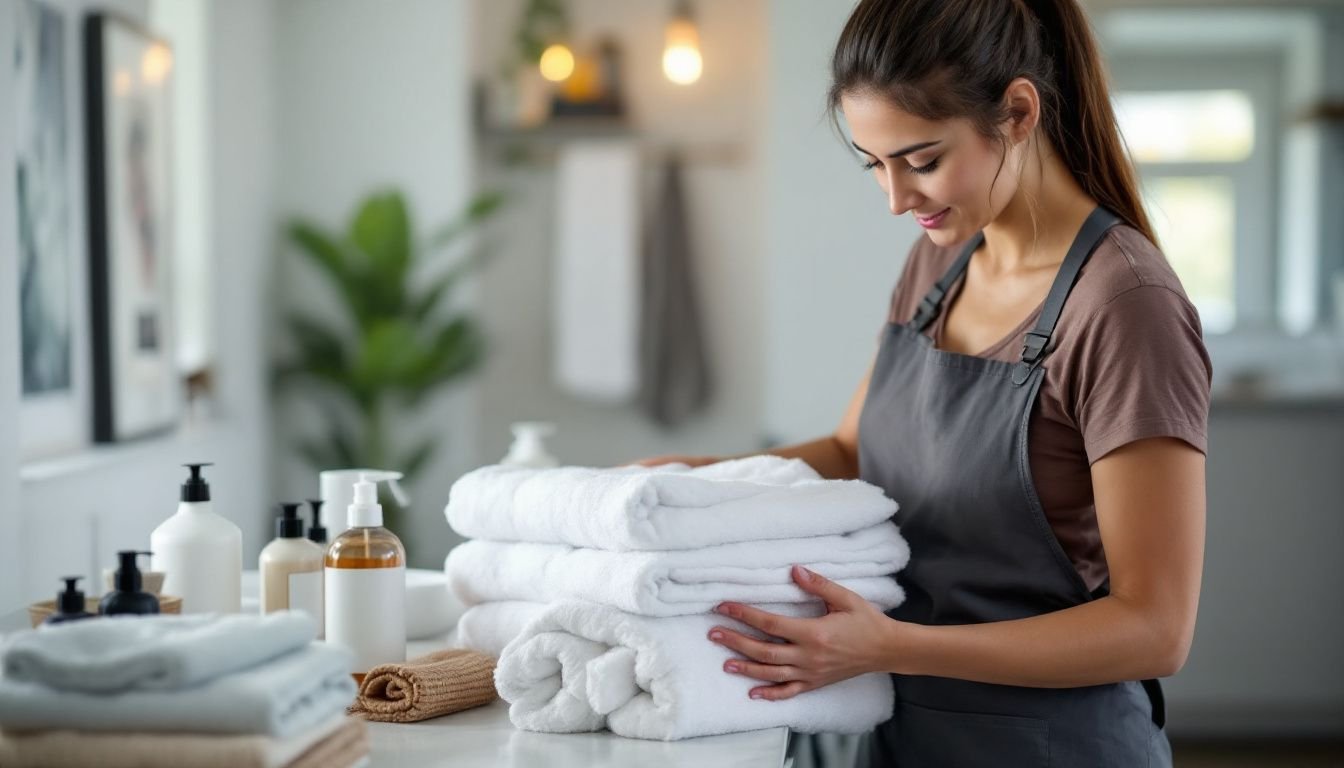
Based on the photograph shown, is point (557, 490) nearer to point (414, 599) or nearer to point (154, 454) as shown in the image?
point (414, 599)

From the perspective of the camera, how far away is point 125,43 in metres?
3.16

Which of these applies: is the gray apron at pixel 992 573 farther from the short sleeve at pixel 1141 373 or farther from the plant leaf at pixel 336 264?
the plant leaf at pixel 336 264

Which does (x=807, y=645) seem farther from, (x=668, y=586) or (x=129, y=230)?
(x=129, y=230)

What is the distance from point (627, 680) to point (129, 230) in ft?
8.16

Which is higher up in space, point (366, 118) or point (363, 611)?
point (366, 118)

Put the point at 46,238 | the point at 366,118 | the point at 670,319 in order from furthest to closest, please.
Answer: the point at 670,319, the point at 366,118, the point at 46,238

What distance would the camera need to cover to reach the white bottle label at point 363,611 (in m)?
1.26

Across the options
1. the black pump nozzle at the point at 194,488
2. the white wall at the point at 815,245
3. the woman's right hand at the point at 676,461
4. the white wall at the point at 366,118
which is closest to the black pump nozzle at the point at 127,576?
the black pump nozzle at the point at 194,488

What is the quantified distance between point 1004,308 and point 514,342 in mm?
4111

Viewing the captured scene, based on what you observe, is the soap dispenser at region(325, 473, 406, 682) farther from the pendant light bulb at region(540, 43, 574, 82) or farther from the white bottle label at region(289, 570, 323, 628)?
the pendant light bulb at region(540, 43, 574, 82)

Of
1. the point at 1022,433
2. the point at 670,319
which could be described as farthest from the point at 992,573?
the point at 670,319

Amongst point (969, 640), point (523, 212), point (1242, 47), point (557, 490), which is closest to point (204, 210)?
point (523, 212)

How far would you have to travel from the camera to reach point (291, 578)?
52.0 inches

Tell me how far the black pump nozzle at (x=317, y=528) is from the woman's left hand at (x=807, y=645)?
1.54 ft
